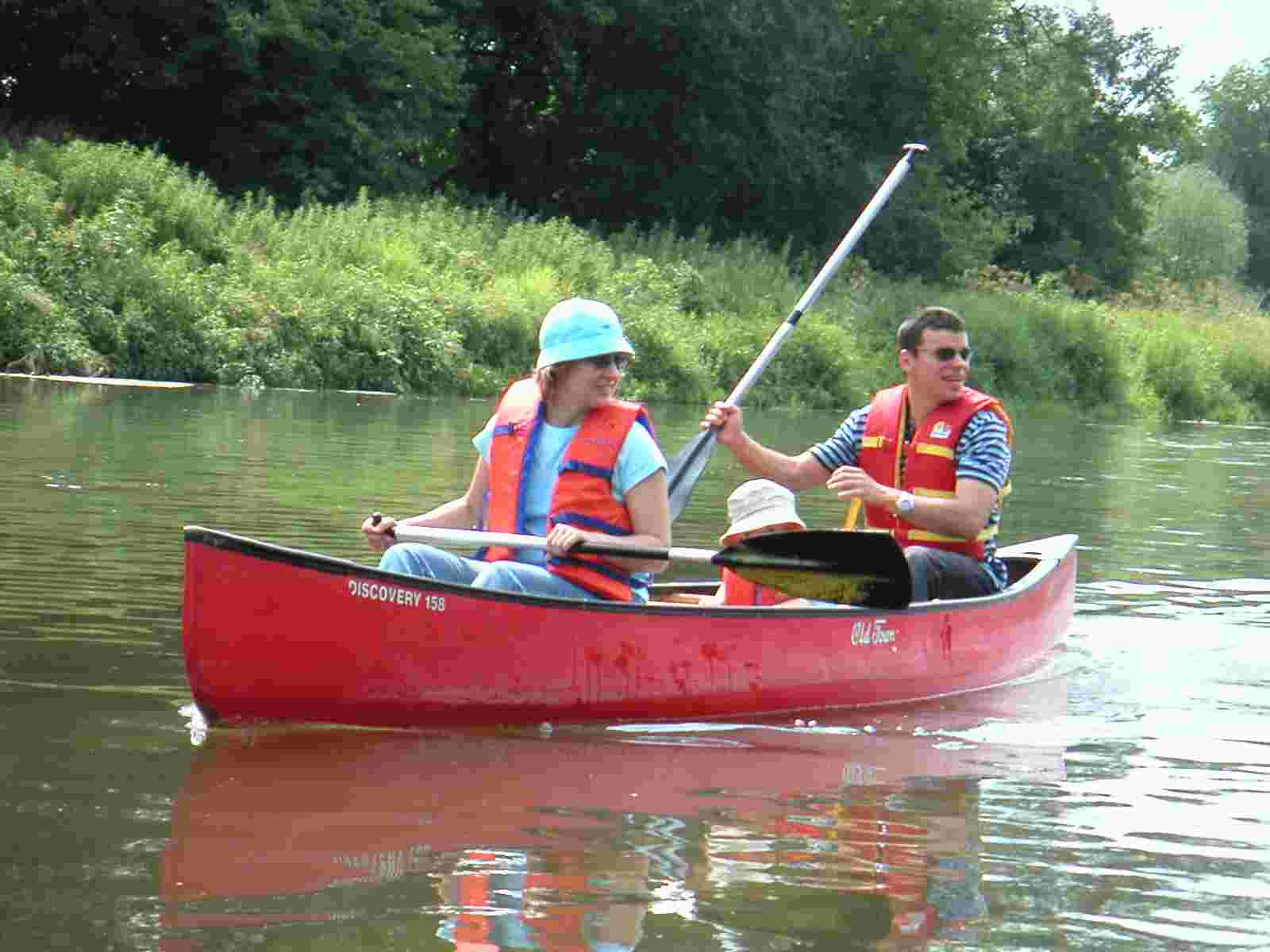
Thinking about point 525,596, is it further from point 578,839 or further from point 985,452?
Result: point 985,452

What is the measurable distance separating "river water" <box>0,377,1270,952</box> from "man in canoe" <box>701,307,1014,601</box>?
47 cm

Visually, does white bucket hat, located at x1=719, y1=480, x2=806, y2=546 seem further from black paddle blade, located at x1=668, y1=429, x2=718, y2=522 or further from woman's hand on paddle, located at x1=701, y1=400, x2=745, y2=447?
black paddle blade, located at x1=668, y1=429, x2=718, y2=522

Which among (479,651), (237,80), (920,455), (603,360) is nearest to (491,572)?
(479,651)

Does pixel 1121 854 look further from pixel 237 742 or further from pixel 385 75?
pixel 385 75

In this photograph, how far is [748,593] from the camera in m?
6.31

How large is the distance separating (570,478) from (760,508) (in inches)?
37.3

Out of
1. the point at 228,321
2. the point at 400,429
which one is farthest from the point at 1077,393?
the point at 400,429

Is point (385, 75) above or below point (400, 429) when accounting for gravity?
above

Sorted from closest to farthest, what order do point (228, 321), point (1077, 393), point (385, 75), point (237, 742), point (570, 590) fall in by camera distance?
point (237, 742)
point (570, 590)
point (228, 321)
point (385, 75)
point (1077, 393)

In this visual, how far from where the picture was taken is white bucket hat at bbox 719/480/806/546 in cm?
607

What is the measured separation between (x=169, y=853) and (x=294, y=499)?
6.23 m

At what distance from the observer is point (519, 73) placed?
33.3m

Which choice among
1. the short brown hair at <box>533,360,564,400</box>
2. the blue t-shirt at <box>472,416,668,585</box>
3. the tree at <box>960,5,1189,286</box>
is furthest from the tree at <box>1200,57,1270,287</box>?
the short brown hair at <box>533,360,564,400</box>

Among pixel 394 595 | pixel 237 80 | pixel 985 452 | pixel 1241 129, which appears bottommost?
pixel 394 595
